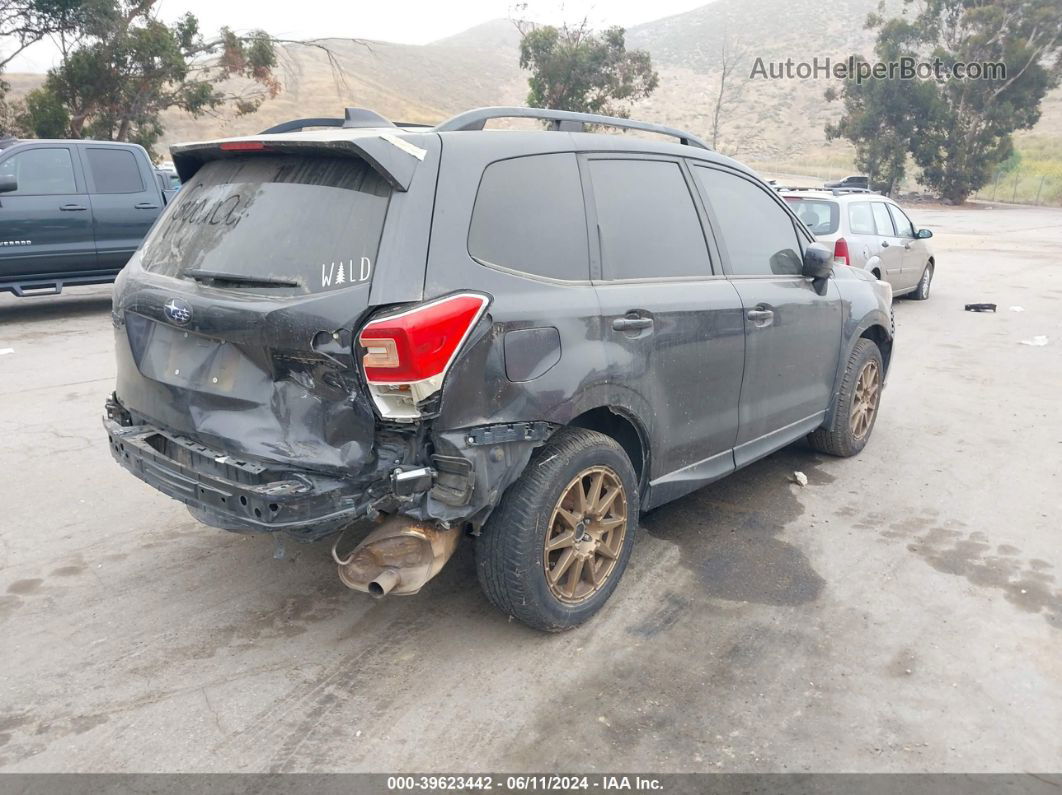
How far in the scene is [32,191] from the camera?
10125 millimetres

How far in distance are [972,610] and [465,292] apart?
261 cm

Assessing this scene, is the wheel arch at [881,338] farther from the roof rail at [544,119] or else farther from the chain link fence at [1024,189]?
the chain link fence at [1024,189]

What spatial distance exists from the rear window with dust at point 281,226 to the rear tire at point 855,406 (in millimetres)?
3453

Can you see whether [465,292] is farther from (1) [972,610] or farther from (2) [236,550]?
(1) [972,610]

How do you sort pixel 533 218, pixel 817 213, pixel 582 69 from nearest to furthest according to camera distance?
1. pixel 533 218
2. pixel 817 213
3. pixel 582 69

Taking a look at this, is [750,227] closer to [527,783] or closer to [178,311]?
[178,311]

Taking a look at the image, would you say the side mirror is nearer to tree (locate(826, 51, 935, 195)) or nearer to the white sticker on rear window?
the white sticker on rear window

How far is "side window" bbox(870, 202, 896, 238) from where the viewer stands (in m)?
11.6

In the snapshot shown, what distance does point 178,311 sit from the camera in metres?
3.20

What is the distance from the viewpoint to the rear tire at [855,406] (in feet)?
17.6

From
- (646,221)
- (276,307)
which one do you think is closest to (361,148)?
(276,307)

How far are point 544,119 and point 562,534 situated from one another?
1.71 metres

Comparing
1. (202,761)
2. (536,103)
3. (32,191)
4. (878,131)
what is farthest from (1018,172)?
(202,761)

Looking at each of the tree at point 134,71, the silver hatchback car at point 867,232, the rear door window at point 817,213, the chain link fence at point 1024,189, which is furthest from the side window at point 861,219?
the chain link fence at point 1024,189
